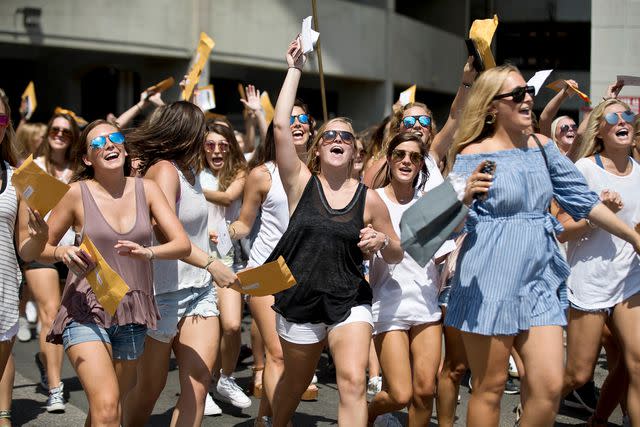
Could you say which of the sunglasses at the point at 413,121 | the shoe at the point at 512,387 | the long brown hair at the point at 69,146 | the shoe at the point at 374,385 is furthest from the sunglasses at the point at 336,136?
the long brown hair at the point at 69,146

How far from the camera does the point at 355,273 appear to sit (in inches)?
225

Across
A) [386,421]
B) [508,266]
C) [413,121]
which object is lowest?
[386,421]

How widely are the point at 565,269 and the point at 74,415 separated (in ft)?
12.9

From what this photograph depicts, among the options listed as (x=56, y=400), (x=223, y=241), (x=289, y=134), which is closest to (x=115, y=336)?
(x=289, y=134)

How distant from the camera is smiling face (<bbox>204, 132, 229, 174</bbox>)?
29.0ft

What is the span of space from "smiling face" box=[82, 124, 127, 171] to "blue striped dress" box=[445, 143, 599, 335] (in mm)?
1765

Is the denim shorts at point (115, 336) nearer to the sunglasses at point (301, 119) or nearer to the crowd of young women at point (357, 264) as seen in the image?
the crowd of young women at point (357, 264)

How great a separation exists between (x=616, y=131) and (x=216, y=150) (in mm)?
3602

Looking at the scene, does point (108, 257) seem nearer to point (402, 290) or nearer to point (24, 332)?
point (402, 290)

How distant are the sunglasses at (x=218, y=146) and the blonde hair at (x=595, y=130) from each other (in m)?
3.27

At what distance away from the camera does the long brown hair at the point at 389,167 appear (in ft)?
20.8

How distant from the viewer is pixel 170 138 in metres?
6.07

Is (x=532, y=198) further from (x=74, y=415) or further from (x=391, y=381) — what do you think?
(x=74, y=415)

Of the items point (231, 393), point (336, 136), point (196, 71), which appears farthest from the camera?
point (196, 71)
